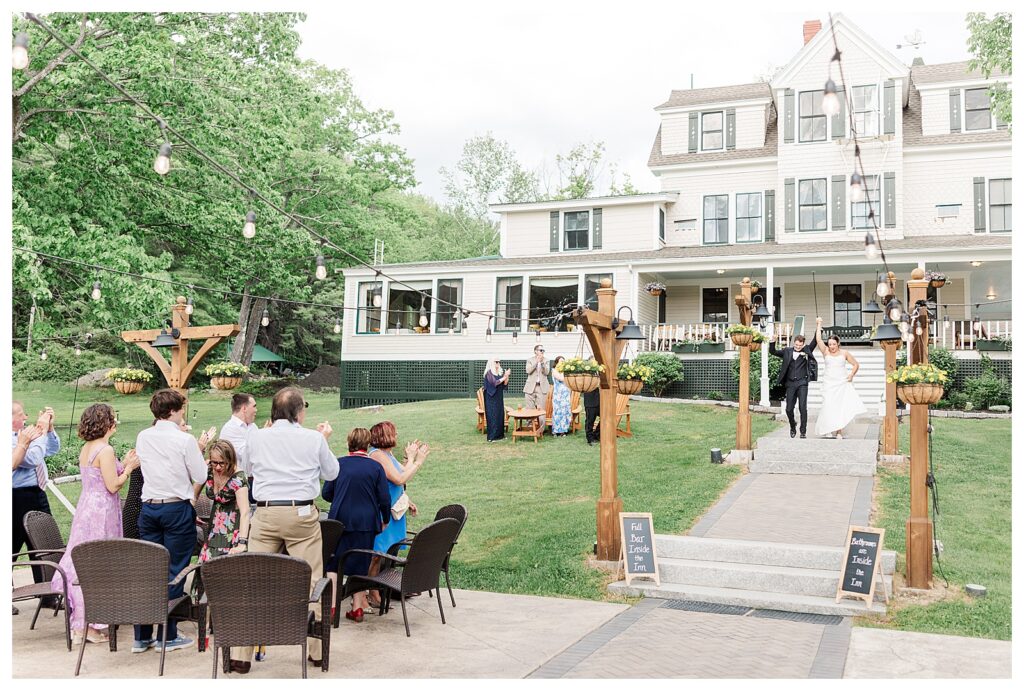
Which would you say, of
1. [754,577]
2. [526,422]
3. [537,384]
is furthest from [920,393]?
[537,384]

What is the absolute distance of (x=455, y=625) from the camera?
6.72 m

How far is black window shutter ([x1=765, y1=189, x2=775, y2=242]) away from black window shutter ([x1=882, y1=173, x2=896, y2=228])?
2.94 metres

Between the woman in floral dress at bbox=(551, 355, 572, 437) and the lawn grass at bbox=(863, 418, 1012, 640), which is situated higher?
the woman in floral dress at bbox=(551, 355, 572, 437)

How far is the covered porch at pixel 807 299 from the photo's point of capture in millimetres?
21594

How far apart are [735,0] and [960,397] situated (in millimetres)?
13912

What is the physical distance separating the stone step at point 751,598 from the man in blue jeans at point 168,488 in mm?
4046

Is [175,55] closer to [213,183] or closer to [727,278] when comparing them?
[213,183]

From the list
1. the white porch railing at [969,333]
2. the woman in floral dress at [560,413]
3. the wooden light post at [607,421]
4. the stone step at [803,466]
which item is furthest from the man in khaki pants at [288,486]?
the white porch railing at [969,333]

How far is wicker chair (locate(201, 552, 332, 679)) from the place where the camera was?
4957 millimetres

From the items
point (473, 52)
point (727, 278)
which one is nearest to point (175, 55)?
point (727, 278)

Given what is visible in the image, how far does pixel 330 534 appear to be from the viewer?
6297mm

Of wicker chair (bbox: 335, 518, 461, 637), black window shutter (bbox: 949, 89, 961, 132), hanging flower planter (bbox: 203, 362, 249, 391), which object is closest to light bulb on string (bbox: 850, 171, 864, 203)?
wicker chair (bbox: 335, 518, 461, 637)

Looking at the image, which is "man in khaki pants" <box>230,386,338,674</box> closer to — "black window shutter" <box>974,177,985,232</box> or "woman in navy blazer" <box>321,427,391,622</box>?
"woman in navy blazer" <box>321,427,391,622</box>

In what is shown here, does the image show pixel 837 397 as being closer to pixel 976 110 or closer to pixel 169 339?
pixel 169 339
